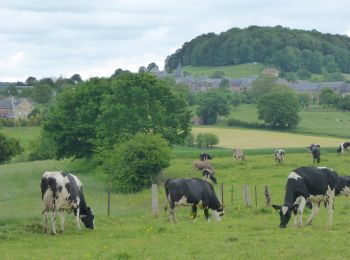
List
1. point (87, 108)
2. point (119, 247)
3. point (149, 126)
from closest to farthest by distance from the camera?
point (119, 247) < point (149, 126) < point (87, 108)

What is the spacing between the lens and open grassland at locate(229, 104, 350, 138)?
115 metres

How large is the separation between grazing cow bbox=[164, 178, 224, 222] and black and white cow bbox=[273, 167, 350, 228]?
171 inches

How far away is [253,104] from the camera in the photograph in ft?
575

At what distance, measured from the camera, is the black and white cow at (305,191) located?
24422 millimetres

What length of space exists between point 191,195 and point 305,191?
5.27m

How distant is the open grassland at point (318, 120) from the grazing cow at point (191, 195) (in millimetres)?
83183

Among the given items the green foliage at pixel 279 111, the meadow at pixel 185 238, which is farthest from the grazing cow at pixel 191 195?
the green foliage at pixel 279 111

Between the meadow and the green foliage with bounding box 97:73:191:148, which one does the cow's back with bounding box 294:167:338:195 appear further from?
the green foliage with bounding box 97:73:191:148

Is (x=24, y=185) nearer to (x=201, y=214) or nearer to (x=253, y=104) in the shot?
(x=201, y=214)

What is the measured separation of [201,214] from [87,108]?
141 ft

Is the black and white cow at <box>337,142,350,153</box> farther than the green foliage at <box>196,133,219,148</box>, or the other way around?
the green foliage at <box>196,133,219,148</box>

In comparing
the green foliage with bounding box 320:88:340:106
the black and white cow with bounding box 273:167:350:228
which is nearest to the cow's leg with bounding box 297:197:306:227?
the black and white cow with bounding box 273:167:350:228

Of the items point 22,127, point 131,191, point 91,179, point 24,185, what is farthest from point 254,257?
point 22,127

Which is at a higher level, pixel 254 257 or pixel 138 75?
pixel 138 75
